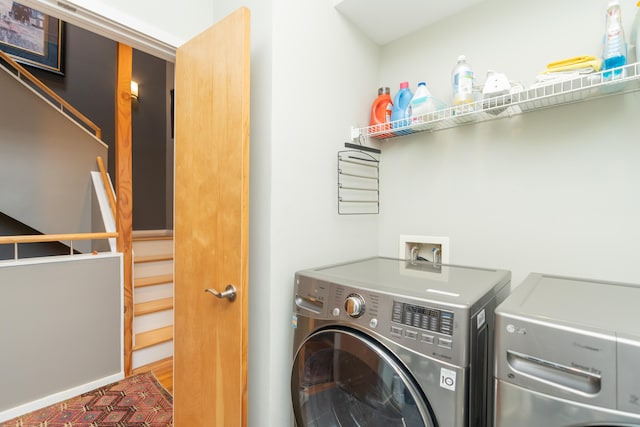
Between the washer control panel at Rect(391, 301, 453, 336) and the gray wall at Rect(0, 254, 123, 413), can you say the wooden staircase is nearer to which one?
the gray wall at Rect(0, 254, 123, 413)

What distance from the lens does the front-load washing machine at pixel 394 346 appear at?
2.58ft

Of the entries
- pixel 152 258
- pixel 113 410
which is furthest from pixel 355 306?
pixel 152 258

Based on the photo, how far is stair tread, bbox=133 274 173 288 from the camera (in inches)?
104

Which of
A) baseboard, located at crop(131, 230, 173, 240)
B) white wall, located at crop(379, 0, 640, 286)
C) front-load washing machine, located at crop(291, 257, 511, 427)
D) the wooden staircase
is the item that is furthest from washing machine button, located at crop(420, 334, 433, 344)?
baseboard, located at crop(131, 230, 173, 240)

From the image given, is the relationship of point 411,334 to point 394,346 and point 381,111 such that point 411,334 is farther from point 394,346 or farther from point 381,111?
point 381,111

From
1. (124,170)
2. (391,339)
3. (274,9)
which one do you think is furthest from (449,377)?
(124,170)

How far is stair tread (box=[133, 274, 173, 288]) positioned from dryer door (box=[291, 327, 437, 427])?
2.10 m

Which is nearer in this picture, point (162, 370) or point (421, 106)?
point (421, 106)

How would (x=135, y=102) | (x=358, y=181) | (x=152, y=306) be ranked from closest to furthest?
(x=358, y=181) → (x=152, y=306) → (x=135, y=102)

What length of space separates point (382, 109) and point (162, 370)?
257 centimetres

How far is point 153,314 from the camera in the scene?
8.52 ft

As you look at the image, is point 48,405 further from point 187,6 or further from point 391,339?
point 187,6

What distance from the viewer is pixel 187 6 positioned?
1.49 metres

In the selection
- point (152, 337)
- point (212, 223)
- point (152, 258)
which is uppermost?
point (212, 223)
